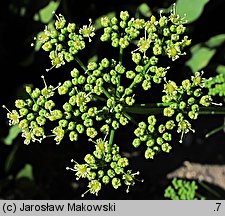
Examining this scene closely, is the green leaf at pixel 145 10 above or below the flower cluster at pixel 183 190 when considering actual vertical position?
above

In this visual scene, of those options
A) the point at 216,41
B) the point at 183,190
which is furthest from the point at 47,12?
the point at 183,190

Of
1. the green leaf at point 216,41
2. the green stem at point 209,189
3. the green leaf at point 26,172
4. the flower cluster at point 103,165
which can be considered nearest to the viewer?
the flower cluster at point 103,165

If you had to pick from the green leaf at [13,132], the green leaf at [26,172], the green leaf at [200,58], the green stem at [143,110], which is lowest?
the green stem at [143,110]

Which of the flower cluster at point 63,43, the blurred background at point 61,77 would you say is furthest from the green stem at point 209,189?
the flower cluster at point 63,43

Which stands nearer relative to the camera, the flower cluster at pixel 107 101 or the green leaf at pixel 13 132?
the flower cluster at pixel 107 101

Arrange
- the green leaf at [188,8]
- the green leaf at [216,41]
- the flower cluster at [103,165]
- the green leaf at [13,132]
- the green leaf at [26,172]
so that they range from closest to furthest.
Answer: the flower cluster at [103,165], the green leaf at [188,8], the green leaf at [13,132], the green leaf at [216,41], the green leaf at [26,172]

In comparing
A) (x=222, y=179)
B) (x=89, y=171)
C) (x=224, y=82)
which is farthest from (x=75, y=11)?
(x=222, y=179)

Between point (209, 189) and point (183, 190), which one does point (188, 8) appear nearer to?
point (183, 190)

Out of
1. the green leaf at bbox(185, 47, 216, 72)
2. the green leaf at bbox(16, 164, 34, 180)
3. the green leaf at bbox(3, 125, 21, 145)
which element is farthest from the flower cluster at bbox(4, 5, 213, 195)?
the green leaf at bbox(16, 164, 34, 180)

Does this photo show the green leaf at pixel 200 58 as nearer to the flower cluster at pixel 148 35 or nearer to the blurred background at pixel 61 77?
the blurred background at pixel 61 77
